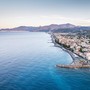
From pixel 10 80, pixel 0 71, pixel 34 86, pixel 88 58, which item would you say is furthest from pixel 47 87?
pixel 88 58

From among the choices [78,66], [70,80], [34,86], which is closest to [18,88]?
[34,86]

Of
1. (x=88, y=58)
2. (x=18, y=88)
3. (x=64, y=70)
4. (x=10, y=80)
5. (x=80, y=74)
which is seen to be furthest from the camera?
(x=88, y=58)

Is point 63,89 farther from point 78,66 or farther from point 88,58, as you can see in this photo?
point 88,58

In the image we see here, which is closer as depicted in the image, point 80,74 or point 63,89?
point 63,89

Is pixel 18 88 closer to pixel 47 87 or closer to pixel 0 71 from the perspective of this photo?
pixel 47 87

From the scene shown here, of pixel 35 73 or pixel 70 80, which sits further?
pixel 35 73

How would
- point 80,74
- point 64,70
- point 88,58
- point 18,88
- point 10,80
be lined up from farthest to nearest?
point 88,58 < point 64,70 < point 80,74 < point 10,80 < point 18,88

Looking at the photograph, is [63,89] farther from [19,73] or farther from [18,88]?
[19,73]

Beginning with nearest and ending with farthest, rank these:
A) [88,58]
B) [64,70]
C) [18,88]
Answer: [18,88]
[64,70]
[88,58]
